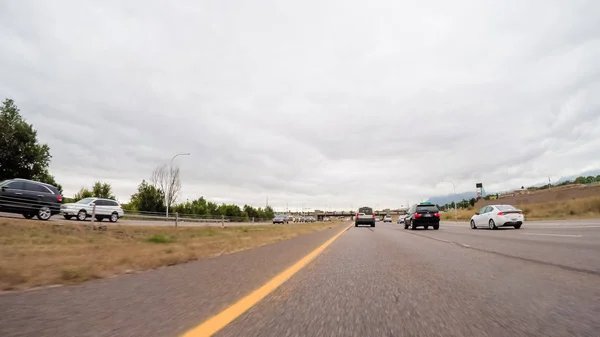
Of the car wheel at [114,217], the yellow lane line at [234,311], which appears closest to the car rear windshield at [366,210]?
the car wheel at [114,217]

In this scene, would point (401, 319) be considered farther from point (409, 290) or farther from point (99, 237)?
point (99, 237)

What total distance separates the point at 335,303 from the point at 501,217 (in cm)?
2189

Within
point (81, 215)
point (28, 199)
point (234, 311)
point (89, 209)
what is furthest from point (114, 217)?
point (234, 311)

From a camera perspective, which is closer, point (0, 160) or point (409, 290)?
point (409, 290)

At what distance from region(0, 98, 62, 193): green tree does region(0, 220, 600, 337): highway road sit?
52.2 m

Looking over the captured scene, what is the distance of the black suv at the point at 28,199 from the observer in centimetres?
2173

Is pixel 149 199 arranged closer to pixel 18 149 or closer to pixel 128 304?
pixel 18 149

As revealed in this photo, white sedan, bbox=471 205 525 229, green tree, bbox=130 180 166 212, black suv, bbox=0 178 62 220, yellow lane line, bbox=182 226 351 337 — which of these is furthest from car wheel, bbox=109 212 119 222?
green tree, bbox=130 180 166 212

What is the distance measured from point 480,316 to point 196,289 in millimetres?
3357

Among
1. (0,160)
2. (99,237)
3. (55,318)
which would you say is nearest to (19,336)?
(55,318)

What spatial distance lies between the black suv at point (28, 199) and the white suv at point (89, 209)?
44.9 inches

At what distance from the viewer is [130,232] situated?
21406 mm

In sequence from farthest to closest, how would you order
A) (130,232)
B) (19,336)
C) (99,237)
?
(130,232)
(99,237)
(19,336)

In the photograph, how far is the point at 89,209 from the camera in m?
28.1
